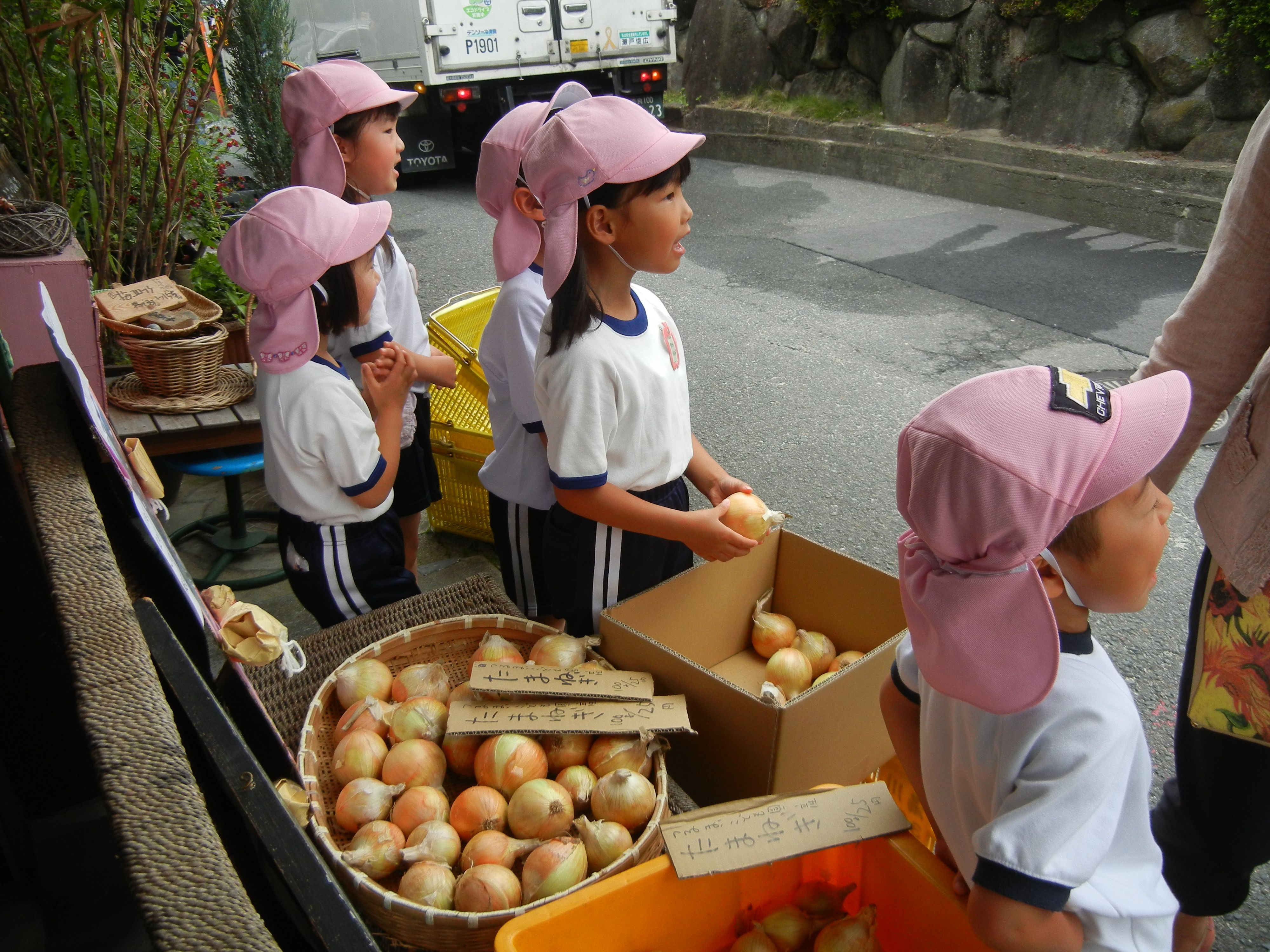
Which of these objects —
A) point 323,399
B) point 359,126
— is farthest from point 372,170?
point 323,399

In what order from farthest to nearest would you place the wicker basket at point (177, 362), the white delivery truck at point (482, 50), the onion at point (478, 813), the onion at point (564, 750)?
the white delivery truck at point (482, 50) < the wicker basket at point (177, 362) < the onion at point (564, 750) < the onion at point (478, 813)

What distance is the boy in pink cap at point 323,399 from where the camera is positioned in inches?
81.9

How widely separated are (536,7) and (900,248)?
5273mm

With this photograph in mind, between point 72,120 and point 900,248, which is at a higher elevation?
point 72,120

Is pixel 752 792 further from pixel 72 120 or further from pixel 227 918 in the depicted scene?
pixel 72 120

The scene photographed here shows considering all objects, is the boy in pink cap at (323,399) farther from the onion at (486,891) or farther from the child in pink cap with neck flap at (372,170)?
the onion at (486,891)

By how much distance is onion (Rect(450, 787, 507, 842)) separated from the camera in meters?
1.67

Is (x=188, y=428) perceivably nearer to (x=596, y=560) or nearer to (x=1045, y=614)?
(x=596, y=560)

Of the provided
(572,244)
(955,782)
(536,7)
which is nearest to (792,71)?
(536,7)

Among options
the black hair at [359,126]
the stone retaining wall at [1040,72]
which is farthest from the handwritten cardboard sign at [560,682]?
the stone retaining wall at [1040,72]

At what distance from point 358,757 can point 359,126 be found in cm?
206

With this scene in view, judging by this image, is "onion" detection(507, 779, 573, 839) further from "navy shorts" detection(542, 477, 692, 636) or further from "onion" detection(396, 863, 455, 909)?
"navy shorts" detection(542, 477, 692, 636)

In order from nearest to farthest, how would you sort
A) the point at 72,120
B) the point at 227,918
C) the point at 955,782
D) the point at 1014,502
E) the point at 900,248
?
the point at 227,918, the point at 1014,502, the point at 955,782, the point at 72,120, the point at 900,248

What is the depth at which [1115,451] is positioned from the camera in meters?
1.11
